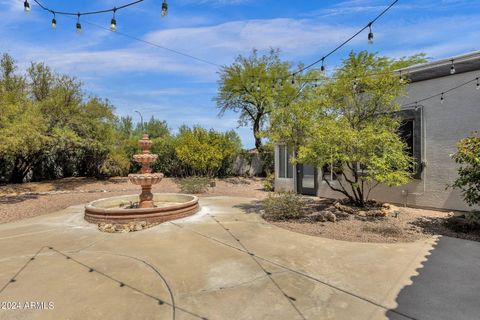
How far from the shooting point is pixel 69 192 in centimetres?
1248

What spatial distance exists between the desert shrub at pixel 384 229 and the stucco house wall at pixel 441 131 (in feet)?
8.96

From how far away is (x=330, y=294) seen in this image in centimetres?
319

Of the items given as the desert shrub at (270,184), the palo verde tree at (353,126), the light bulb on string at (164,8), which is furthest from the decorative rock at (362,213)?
the light bulb on string at (164,8)

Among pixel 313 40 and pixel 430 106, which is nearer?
pixel 430 106

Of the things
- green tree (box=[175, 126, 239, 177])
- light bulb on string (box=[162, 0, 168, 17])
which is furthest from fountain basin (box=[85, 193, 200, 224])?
green tree (box=[175, 126, 239, 177])

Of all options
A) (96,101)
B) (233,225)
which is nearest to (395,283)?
(233,225)

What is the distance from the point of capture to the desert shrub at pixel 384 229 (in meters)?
5.63

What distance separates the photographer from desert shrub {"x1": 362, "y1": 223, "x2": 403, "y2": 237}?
5629 mm

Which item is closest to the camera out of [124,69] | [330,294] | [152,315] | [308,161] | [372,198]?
[152,315]

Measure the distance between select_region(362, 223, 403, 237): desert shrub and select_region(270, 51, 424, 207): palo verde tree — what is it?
1.06 metres

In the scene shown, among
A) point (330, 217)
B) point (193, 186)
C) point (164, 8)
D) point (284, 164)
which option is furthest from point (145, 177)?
point (284, 164)

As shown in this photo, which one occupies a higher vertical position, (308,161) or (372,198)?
(308,161)

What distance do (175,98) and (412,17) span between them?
57.6ft

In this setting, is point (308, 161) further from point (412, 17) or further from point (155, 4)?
point (155, 4)
